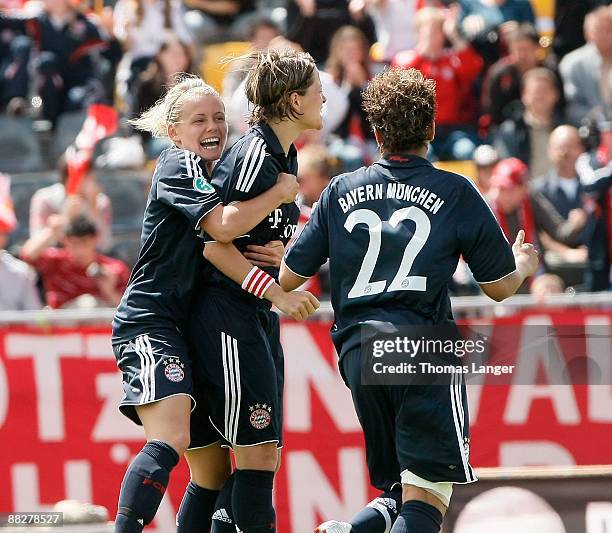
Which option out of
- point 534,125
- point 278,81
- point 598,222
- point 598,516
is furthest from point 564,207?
point 278,81

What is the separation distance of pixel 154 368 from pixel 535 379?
2941mm

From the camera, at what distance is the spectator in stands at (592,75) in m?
11.5

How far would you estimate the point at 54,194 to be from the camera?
10.6 m

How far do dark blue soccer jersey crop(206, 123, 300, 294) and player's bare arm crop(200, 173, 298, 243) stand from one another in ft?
0.12

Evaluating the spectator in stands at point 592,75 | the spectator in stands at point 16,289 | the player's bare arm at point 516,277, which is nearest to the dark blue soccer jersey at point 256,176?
the player's bare arm at point 516,277

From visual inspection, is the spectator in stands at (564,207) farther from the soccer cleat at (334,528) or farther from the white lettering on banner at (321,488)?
the soccer cleat at (334,528)

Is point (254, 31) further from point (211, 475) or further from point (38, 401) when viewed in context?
point (211, 475)

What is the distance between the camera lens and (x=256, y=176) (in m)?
5.16

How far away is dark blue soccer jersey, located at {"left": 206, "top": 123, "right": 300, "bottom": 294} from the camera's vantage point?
17.0 ft

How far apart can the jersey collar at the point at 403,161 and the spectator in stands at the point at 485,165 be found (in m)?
5.39

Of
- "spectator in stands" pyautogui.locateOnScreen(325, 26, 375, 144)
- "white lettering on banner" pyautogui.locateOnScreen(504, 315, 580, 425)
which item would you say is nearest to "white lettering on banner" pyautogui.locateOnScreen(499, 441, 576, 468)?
"white lettering on banner" pyautogui.locateOnScreen(504, 315, 580, 425)

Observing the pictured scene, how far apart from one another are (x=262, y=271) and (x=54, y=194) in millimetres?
5766

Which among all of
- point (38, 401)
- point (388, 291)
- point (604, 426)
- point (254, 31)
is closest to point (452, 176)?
point (388, 291)

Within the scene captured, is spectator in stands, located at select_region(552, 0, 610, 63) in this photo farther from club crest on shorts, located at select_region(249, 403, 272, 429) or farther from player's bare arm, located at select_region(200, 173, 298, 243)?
club crest on shorts, located at select_region(249, 403, 272, 429)
